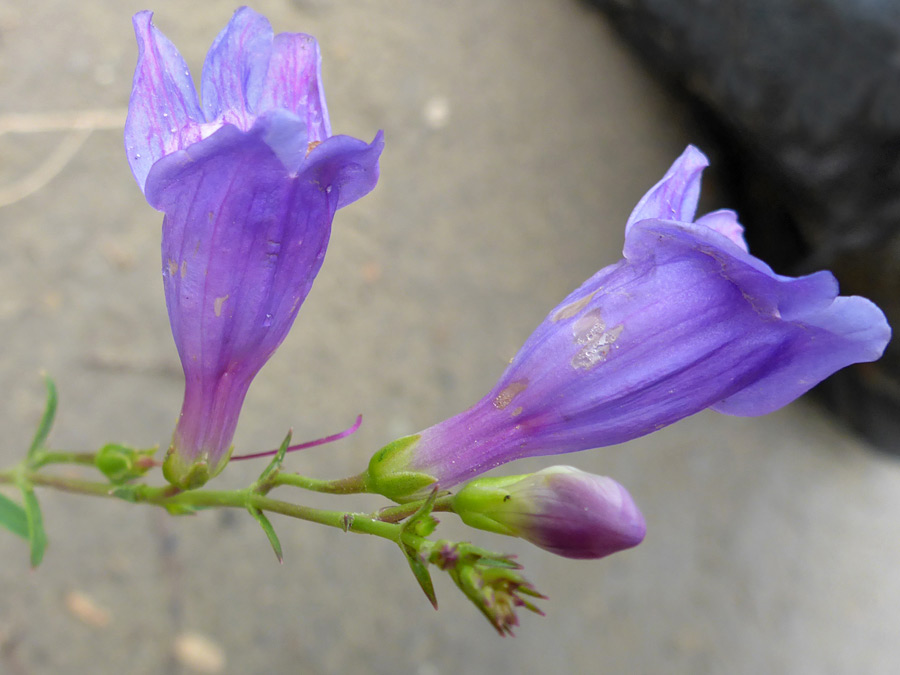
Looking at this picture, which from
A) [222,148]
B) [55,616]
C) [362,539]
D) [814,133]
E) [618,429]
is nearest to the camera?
[222,148]

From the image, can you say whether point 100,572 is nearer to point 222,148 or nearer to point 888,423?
point 222,148

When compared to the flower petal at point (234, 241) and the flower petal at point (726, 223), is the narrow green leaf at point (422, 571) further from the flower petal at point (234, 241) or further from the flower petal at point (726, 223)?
the flower petal at point (726, 223)

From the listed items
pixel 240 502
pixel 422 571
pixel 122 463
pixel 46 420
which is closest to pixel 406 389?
pixel 46 420

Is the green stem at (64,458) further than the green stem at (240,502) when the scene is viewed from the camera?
Yes

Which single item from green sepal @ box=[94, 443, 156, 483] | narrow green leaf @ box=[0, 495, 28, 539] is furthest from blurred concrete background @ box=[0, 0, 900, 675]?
green sepal @ box=[94, 443, 156, 483]

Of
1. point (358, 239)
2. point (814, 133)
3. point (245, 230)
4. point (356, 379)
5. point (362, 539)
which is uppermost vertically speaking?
point (814, 133)

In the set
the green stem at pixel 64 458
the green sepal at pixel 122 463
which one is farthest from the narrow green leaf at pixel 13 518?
the green sepal at pixel 122 463

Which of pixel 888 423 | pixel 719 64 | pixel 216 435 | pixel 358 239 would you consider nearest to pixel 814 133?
pixel 719 64
